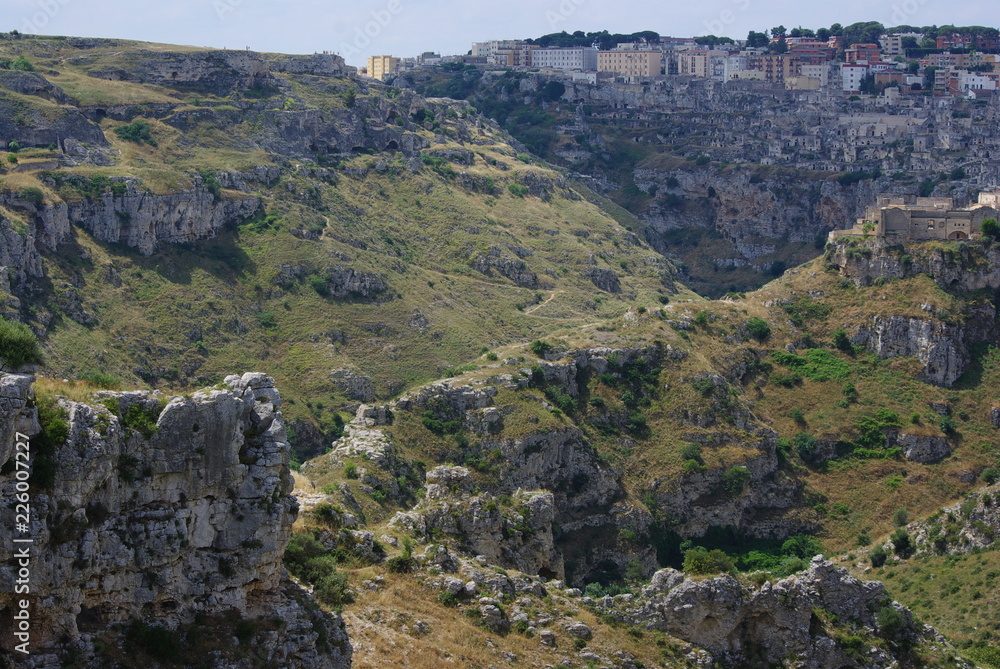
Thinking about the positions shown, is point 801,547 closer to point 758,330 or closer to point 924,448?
point 924,448

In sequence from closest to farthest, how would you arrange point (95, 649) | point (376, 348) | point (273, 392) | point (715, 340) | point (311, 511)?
point (95, 649) < point (273, 392) < point (311, 511) < point (715, 340) < point (376, 348)

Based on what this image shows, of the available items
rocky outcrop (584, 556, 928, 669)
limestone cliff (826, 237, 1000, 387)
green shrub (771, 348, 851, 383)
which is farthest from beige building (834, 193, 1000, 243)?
rocky outcrop (584, 556, 928, 669)

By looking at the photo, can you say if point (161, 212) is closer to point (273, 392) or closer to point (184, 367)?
point (184, 367)

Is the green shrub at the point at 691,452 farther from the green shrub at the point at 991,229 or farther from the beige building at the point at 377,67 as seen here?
the beige building at the point at 377,67

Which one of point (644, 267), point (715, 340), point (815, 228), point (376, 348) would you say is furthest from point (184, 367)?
point (815, 228)

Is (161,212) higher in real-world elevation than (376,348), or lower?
higher

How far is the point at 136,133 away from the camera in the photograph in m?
106

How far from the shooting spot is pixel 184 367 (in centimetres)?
8538

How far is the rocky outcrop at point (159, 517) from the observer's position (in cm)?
2559

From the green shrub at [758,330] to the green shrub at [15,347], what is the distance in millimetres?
64712

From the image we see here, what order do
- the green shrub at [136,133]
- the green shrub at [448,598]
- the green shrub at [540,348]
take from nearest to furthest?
the green shrub at [448,598], the green shrub at [540,348], the green shrub at [136,133]

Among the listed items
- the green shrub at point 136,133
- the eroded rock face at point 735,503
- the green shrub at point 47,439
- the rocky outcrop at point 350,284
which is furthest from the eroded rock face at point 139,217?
the green shrub at point 47,439

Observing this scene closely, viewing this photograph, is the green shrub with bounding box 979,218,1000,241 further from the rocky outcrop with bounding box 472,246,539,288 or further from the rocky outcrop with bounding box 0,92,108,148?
the rocky outcrop with bounding box 0,92,108,148

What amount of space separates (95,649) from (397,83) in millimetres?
168844
